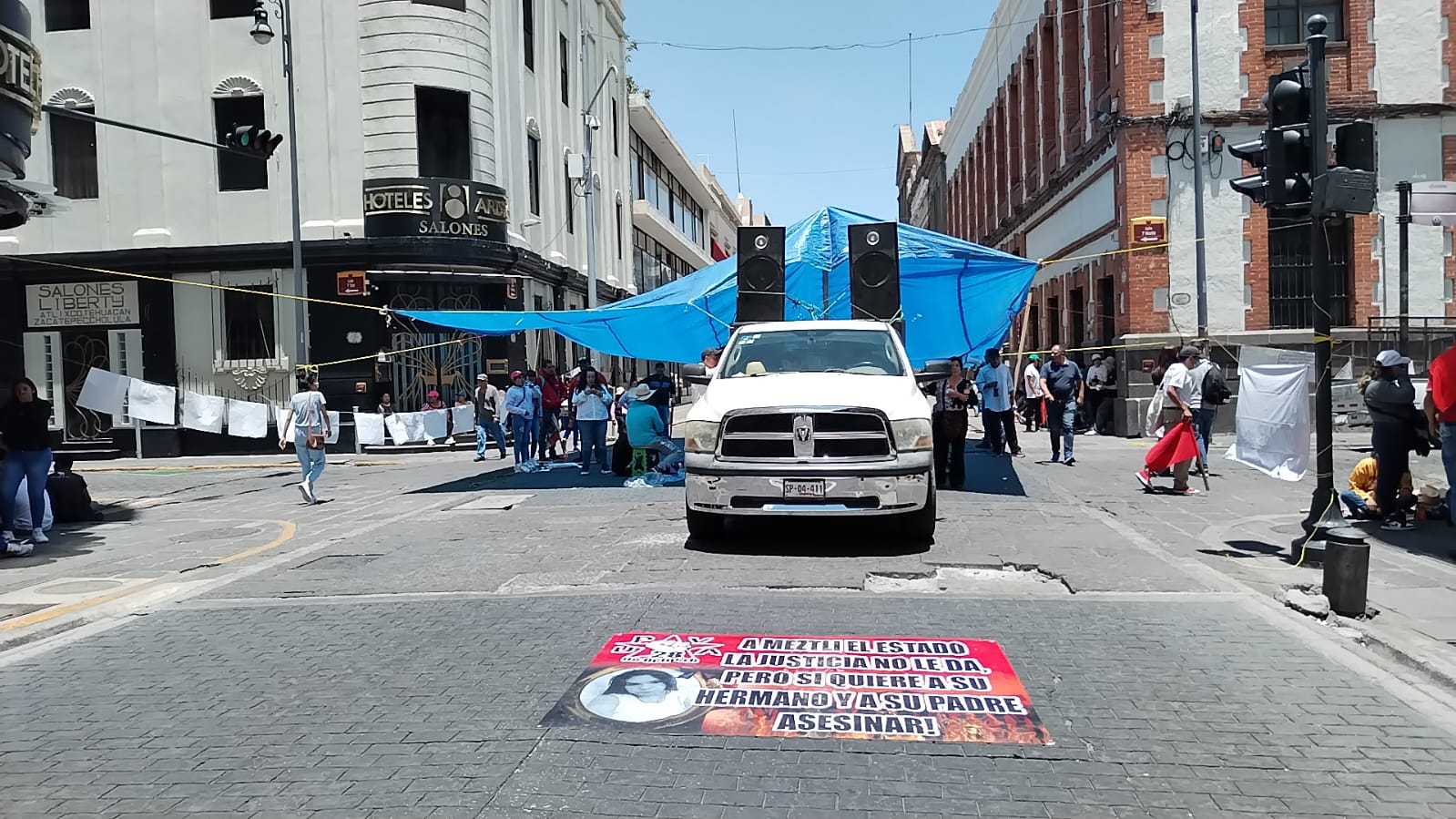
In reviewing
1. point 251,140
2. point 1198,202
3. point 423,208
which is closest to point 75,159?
point 423,208

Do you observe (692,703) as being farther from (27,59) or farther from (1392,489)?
(27,59)

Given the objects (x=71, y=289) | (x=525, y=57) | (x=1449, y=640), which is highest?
(x=525, y=57)

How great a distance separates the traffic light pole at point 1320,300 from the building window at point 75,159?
2475cm

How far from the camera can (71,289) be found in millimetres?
23766

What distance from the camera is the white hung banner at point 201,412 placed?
20.6 metres

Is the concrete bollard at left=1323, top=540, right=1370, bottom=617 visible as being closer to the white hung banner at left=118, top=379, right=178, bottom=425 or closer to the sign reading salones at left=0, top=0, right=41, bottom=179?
the sign reading salones at left=0, top=0, right=41, bottom=179

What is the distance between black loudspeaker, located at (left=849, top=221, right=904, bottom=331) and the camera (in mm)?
13414

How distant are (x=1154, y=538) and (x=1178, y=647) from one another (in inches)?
159

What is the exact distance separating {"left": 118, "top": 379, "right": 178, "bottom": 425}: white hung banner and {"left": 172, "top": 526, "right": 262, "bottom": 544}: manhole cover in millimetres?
8300

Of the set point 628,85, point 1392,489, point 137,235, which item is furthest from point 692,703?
point 628,85

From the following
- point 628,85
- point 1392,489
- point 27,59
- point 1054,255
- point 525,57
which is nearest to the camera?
point 1392,489

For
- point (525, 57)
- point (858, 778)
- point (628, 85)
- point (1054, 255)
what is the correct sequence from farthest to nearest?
point (628, 85)
point (1054, 255)
point (525, 57)
point (858, 778)

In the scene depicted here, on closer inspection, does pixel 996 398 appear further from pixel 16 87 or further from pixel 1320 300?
pixel 16 87

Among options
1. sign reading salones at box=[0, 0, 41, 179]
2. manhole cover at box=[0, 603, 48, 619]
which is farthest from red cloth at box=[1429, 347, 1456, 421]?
sign reading salones at box=[0, 0, 41, 179]
